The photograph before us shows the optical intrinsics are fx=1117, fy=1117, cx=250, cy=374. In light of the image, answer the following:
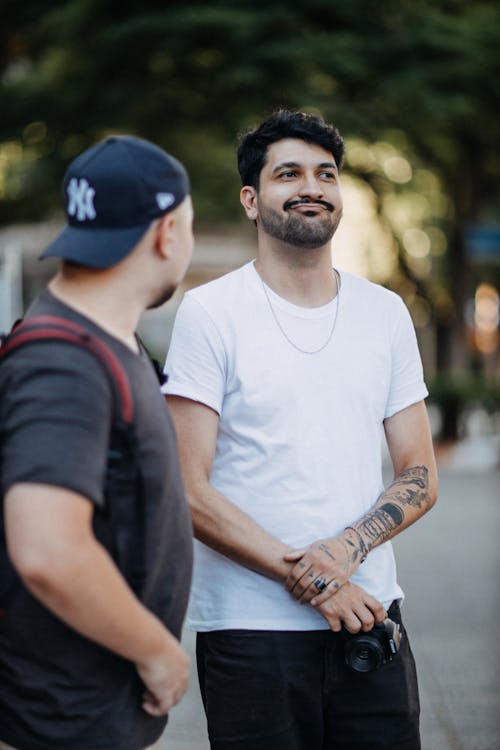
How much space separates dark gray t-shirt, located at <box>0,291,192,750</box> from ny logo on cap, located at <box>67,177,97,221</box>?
0.15 m

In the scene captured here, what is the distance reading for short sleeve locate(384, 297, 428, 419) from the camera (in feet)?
8.72

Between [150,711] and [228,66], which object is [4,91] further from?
[150,711]

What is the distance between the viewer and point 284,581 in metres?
2.45

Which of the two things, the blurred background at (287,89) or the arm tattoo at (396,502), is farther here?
the blurred background at (287,89)

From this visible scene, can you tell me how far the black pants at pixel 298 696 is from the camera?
2.48m

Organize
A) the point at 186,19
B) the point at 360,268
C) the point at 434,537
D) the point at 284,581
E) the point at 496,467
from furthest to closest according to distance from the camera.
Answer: the point at 360,268
the point at 496,467
the point at 186,19
the point at 434,537
the point at 284,581

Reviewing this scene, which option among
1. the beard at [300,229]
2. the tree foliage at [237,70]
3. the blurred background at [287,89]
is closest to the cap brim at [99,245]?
the beard at [300,229]

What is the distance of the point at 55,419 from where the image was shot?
1.62m

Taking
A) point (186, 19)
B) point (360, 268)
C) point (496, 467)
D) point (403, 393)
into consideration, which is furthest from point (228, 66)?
point (360, 268)

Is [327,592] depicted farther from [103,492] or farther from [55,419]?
[55,419]

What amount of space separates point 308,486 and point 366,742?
1.96 feet

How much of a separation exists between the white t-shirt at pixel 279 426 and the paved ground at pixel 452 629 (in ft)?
6.31

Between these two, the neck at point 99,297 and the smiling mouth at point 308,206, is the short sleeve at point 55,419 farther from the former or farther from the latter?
the smiling mouth at point 308,206

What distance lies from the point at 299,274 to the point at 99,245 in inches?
37.2
